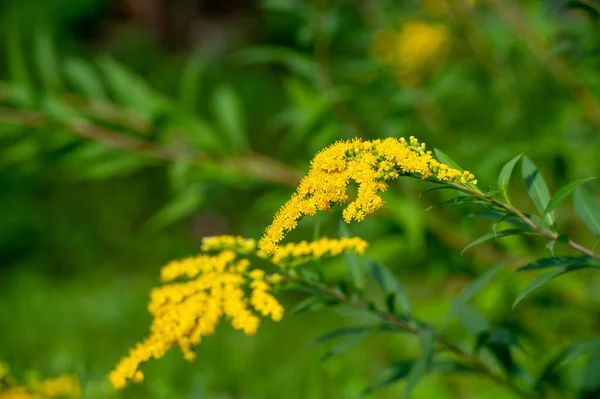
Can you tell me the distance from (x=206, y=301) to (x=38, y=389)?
0.53 metres

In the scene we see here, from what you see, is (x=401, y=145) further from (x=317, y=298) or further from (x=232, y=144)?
(x=232, y=144)

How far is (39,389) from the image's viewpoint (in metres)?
1.36

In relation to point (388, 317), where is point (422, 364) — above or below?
below

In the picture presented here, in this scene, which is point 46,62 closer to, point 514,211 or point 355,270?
point 355,270

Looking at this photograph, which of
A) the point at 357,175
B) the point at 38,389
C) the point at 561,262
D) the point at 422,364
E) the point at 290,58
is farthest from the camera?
the point at 290,58

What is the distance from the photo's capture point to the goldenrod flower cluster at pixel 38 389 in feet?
4.13

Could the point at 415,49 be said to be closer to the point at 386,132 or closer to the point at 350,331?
the point at 386,132

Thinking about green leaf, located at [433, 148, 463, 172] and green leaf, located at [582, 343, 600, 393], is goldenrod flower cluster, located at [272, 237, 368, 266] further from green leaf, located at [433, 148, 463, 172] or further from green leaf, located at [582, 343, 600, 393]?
green leaf, located at [582, 343, 600, 393]

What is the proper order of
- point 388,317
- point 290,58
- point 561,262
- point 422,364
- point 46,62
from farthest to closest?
point 46,62, point 290,58, point 388,317, point 422,364, point 561,262

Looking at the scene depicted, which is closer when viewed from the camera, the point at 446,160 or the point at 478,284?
the point at 446,160

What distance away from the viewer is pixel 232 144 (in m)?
2.10

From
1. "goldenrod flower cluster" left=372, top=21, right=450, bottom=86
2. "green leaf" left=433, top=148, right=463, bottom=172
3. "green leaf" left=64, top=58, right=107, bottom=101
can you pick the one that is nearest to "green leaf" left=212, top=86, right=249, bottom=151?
"green leaf" left=64, top=58, right=107, bottom=101

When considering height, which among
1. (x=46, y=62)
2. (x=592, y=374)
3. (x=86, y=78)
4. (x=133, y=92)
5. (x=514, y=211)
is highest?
(x=46, y=62)

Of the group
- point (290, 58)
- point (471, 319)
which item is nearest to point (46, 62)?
point (290, 58)
